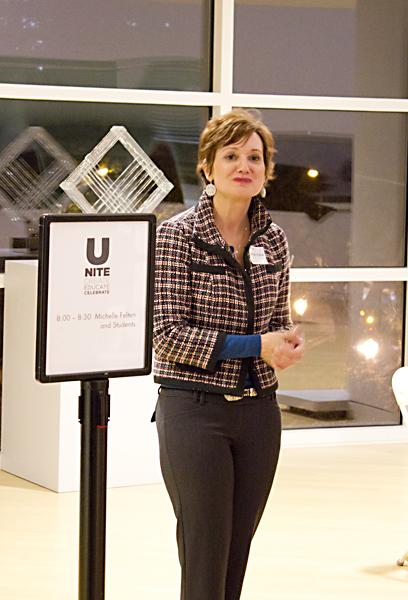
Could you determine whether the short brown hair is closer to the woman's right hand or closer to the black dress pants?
the woman's right hand

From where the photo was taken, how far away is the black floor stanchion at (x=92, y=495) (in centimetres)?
176

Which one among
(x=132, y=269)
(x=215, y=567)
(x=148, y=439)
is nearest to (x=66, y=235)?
(x=132, y=269)

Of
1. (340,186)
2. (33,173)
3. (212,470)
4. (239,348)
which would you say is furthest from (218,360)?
(340,186)

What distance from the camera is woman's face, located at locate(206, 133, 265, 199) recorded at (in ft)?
9.98

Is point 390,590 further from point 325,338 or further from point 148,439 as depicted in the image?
point 325,338

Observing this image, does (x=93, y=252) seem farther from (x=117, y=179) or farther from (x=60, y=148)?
(x=117, y=179)

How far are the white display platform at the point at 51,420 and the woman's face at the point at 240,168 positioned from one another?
2.95 metres

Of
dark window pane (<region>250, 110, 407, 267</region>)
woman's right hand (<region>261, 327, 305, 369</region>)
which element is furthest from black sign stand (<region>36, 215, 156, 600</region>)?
dark window pane (<region>250, 110, 407, 267</region>)

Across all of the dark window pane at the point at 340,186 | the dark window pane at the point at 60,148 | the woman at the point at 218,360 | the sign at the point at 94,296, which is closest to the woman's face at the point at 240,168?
the woman at the point at 218,360

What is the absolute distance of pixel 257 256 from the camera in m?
3.07

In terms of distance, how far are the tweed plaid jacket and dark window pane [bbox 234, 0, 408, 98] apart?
4.38m

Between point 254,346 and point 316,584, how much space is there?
2.01m

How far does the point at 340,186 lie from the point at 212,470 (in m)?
4.80

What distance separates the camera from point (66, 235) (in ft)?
5.93
